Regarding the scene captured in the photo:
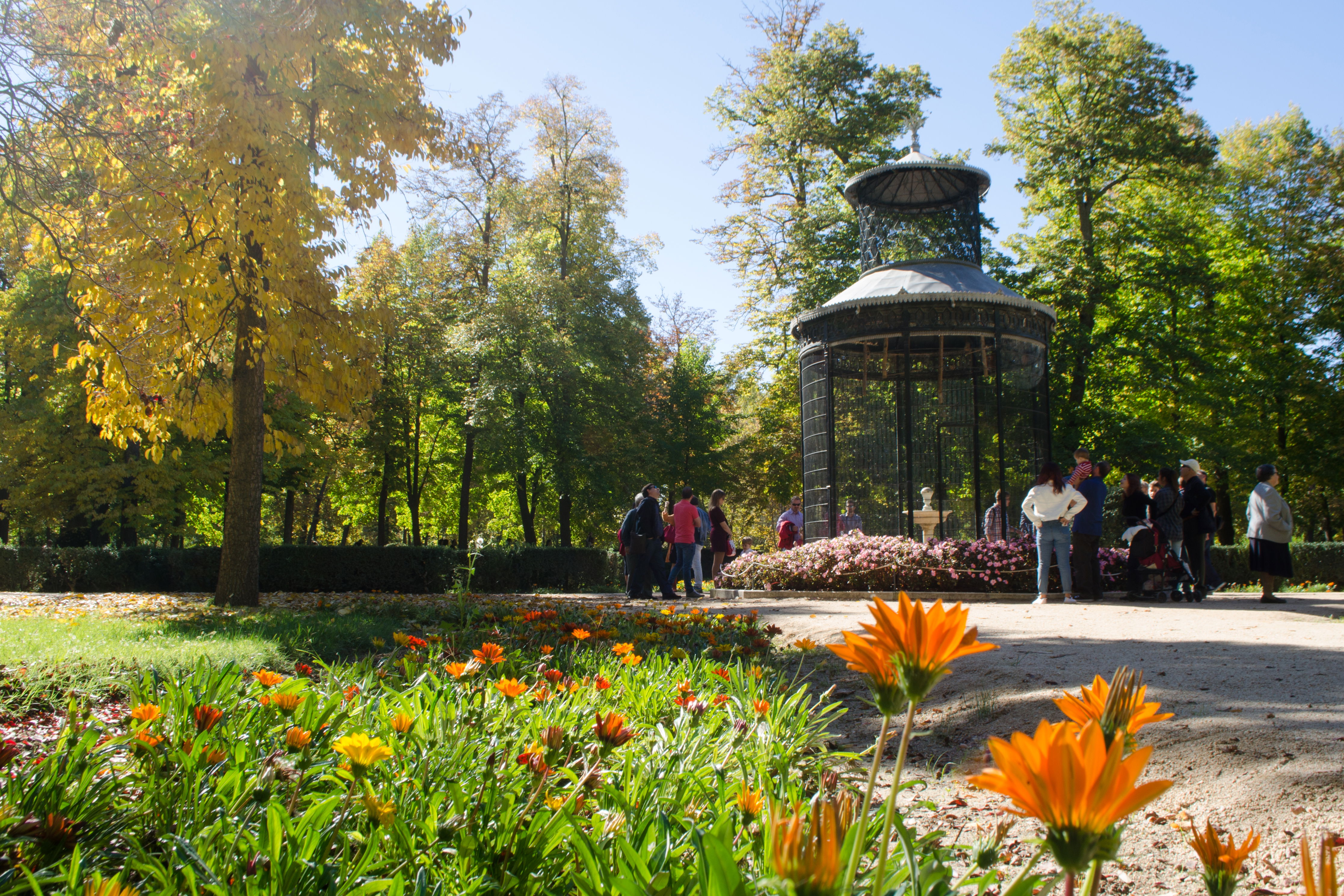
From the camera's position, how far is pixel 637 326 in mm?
27531

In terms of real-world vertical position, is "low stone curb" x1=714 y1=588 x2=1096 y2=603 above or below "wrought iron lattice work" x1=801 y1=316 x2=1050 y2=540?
below

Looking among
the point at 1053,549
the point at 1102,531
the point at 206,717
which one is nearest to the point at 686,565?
the point at 1053,549

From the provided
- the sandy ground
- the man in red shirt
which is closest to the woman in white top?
the sandy ground

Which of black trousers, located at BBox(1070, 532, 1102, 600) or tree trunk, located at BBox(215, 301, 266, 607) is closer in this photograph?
tree trunk, located at BBox(215, 301, 266, 607)

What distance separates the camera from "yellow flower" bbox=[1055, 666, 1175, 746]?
1042 mm

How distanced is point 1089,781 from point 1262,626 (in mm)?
8335

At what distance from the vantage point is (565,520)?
88.1 feet

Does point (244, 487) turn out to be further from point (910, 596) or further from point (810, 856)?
point (810, 856)

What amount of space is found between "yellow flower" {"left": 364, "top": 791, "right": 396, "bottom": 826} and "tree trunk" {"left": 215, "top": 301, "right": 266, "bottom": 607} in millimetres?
9727

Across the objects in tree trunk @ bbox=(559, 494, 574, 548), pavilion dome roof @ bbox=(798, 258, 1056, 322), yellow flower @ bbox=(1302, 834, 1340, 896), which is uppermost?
pavilion dome roof @ bbox=(798, 258, 1056, 322)

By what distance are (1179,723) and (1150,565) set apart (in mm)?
8770

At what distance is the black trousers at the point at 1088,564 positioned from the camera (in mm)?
11281

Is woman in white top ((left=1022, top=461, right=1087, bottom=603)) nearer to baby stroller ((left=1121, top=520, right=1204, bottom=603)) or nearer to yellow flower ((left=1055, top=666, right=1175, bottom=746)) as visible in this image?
baby stroller ((left=1121, top=520, right=1204, bottom=603))

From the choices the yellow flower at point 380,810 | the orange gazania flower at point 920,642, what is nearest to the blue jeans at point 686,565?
the yellow flower at point 380,810
